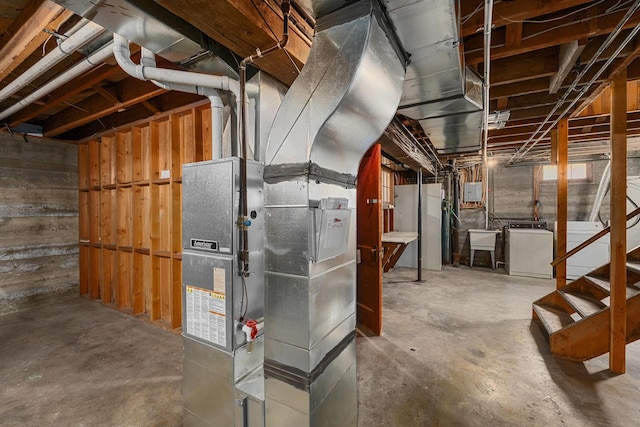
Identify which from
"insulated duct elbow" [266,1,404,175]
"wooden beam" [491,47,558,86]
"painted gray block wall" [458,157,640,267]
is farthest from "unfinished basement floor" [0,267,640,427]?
"painted gray block wall" [458,157,640,267]

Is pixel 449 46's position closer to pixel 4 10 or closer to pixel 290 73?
pixel 290 73

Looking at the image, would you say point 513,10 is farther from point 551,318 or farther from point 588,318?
point 551,318

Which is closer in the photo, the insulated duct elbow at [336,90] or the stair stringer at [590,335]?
the insulated duct elbow at [336,90]

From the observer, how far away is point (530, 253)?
5.41 metres

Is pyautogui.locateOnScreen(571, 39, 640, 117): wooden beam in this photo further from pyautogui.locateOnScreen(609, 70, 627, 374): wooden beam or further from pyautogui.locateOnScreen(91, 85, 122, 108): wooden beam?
pyautogui.locateOnScreen(91, 85, 122, 108): wooden beam

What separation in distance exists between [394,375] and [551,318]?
200 cm

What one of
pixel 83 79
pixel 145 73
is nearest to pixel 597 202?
pixel 145 73

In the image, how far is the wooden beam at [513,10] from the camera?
1559 mm

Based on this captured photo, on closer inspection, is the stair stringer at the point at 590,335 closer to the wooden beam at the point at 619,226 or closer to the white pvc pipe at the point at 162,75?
the wooden beam at the point at 619,226

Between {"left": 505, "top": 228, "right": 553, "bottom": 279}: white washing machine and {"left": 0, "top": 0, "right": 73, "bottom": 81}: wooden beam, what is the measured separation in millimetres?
6941

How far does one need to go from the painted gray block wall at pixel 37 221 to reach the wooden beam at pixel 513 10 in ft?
17.5

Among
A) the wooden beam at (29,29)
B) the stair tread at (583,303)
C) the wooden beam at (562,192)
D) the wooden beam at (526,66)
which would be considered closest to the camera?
the wooden beam at (29,29)

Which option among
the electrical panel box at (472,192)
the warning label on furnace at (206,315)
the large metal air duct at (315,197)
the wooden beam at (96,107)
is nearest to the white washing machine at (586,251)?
the electrical panel box at (472,192)

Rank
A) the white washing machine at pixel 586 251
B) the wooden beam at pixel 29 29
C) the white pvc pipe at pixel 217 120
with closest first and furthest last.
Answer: the wooden beam at pixel 29 29 → the white pvc pipe at pixel 217 120 → the white washing machine at pixel 586 251
